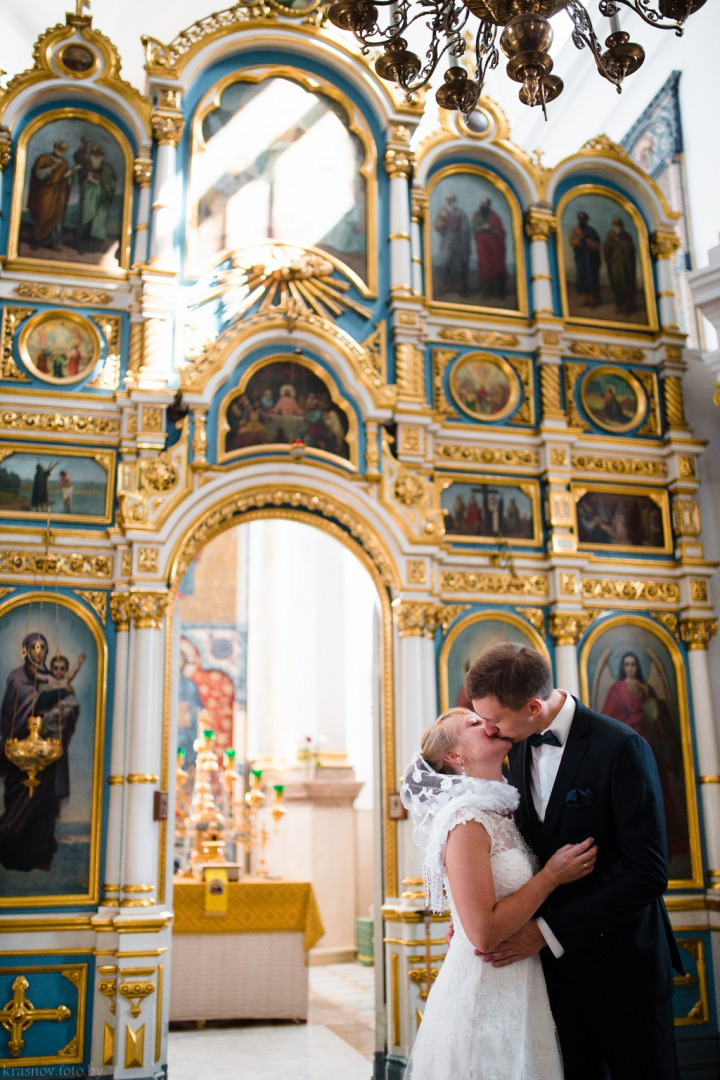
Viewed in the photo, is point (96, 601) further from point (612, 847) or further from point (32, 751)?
point (612, 847)

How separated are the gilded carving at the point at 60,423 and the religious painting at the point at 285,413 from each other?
0.96 meters

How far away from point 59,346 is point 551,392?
444cm

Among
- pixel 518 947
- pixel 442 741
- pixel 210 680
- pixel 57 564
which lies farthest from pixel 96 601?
pixel 210 680

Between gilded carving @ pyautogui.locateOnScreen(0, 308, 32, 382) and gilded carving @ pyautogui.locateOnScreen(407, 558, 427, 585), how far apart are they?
139 inches

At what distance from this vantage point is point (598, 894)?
346 cm

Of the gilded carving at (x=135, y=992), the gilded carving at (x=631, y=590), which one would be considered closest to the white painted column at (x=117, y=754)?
the gilded carving at (x=135, y=992)

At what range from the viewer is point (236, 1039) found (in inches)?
383

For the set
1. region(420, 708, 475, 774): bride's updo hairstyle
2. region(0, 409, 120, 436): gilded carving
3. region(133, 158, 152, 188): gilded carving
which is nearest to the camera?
region(420, 708, 475, 774): bride's updo hairstyle

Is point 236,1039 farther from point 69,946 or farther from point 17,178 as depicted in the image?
point 17,178

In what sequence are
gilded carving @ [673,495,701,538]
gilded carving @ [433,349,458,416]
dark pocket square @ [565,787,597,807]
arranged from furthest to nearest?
gilded carving @ [673,495,701,538] < gilded carving @ [433,349,458,416] < dark pocket square @ [565,787,597,807]

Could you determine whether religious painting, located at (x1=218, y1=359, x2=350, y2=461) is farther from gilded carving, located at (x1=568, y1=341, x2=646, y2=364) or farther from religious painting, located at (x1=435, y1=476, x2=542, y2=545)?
gilded carving, located at (x1=568, y1=341, x2=646, y2=364)

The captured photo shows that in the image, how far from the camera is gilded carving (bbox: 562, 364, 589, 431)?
33.2 ft

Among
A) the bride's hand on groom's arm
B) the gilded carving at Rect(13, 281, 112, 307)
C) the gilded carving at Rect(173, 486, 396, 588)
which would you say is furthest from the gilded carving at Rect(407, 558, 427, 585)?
the bride's hand on groom's arm

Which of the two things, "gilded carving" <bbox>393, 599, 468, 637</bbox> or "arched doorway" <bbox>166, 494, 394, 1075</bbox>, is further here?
"arched doorway" <bbox>166, 494, 394, 1075</bbox>
